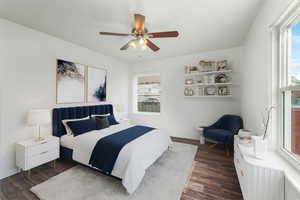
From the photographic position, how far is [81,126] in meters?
2.77

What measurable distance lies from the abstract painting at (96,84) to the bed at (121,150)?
399mm

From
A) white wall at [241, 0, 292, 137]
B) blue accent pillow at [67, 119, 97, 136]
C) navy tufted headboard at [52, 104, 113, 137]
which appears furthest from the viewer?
navy tufted headboard at [52, 104, 113, 137]

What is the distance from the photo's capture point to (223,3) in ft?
5.95

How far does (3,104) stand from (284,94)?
4088mm

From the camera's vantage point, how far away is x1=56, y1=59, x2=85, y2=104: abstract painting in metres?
2.92

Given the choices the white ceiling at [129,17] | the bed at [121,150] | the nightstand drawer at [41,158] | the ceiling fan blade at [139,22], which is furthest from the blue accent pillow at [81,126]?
the ceiling fan blade at [139,22]

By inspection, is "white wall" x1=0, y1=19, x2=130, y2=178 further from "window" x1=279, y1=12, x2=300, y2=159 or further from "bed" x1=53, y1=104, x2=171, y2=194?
"window" x1=279, y1=12, x2=300, y2=159

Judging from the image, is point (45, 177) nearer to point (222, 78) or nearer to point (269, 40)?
point (269, 40)

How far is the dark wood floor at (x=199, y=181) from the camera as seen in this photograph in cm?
176

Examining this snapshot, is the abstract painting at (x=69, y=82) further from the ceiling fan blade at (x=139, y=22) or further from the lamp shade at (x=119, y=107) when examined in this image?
the ceiling fan blade at (x=139, y=22)

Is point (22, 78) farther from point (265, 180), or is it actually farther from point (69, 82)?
point (265, 180)

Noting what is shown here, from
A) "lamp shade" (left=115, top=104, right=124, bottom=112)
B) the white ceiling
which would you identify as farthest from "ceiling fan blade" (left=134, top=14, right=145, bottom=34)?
"lamp shade" (left=115, top=104, right=124, bottom=112)

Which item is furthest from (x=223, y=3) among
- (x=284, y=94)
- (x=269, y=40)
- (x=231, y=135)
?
(x=231, y=135)

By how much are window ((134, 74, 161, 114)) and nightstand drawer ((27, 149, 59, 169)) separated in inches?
122
